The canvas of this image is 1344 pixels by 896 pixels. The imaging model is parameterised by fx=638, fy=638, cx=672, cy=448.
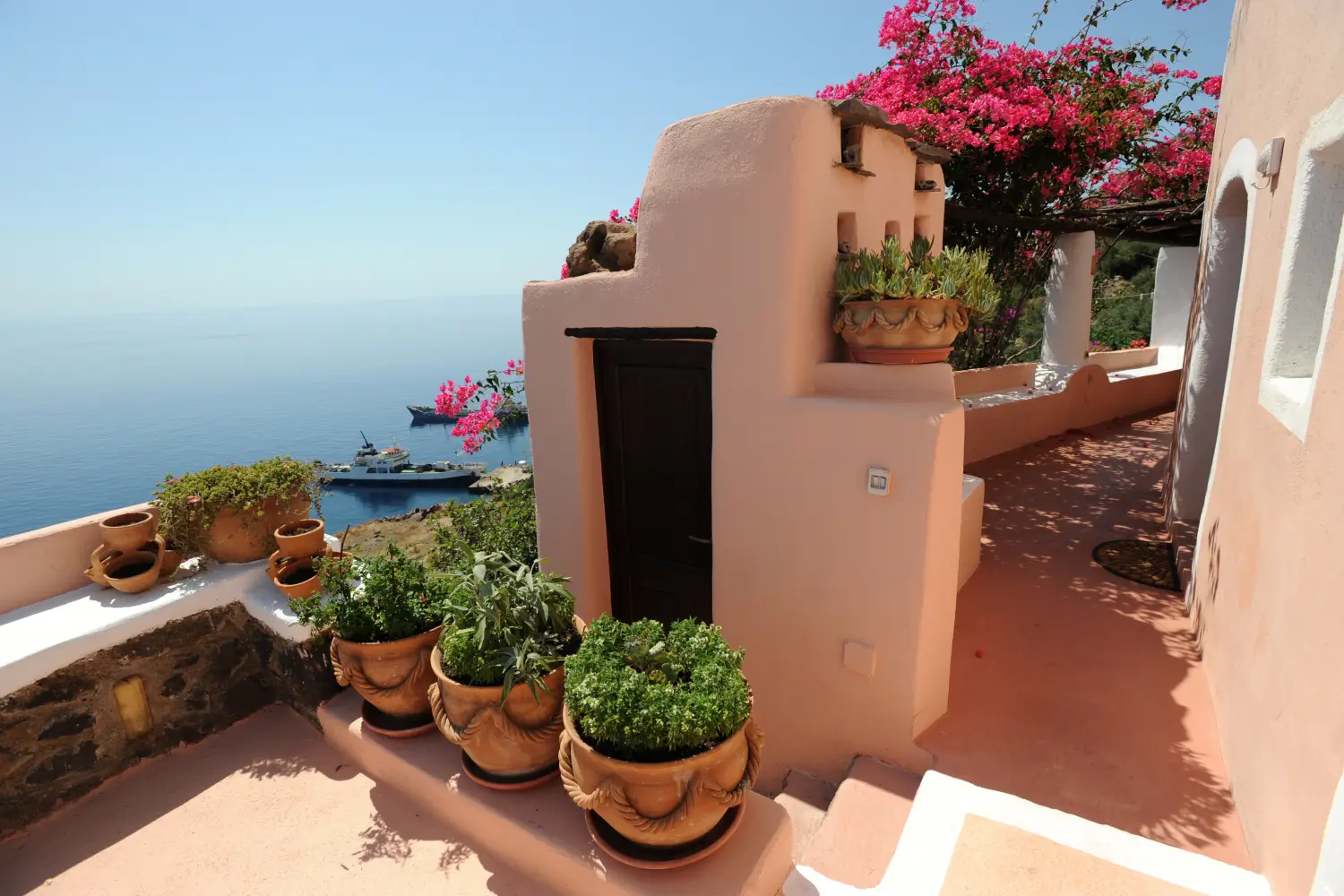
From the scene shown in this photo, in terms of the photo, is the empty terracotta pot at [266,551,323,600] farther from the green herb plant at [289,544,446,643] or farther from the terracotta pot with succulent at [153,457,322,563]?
the green herb plant at [289,544,446,643]

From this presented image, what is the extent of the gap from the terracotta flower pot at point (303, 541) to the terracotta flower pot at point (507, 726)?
5.83 ft

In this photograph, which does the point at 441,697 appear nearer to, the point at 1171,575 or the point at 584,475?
the point at 584,475

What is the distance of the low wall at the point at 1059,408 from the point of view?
9.60 metres

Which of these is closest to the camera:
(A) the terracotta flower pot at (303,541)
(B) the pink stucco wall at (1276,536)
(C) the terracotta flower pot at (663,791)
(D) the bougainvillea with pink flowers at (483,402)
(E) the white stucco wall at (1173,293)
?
(C) the terracotta flower pot at (663,791)

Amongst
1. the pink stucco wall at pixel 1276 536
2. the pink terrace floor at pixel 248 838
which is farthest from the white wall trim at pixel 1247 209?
the pink terrace floor at pixel 248 838

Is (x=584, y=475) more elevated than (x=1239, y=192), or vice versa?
(x=1239, y=192)

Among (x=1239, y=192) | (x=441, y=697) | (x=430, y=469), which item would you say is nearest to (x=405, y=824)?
(x=441, y=697)

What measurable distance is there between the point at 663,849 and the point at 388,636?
1.56 m

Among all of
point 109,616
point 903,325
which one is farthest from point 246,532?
point 903,325

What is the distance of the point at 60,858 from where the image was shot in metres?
2.96

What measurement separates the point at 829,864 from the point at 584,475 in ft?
9.84

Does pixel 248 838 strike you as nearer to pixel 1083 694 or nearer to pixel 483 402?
pixel 483 402

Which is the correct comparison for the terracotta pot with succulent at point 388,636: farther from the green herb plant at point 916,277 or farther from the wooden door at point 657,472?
the green herb plant at point 916,277

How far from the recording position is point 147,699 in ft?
11.6
